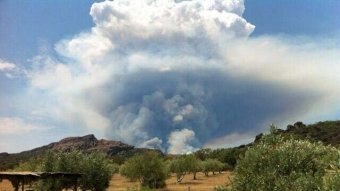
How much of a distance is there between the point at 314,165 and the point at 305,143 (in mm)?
1316

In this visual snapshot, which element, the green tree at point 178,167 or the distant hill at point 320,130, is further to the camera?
the distant hill at point 320,130

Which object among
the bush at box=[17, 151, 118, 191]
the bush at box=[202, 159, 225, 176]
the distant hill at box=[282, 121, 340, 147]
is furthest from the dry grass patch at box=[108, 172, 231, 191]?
the distant hill at box=[282, 121, 340, 147]

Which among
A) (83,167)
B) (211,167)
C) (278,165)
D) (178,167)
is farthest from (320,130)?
(278,165)

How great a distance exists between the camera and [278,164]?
20.3m

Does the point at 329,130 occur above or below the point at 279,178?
above

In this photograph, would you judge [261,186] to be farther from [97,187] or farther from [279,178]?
[97,187]

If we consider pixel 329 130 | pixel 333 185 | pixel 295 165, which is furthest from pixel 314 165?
pixel 329 130

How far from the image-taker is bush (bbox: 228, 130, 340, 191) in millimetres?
19016

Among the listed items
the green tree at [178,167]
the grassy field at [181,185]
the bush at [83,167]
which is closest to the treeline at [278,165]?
the bush at [83,167]

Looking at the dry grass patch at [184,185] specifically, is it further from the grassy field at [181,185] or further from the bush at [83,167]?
the bush at [83,167]

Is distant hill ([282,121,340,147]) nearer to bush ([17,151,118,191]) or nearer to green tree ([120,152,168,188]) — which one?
green tree ([120,152,168,188])

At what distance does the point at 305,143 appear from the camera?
21.3 metres

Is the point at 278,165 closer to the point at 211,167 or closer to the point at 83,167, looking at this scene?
the point at 83,167

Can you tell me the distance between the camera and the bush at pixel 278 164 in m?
19.0
